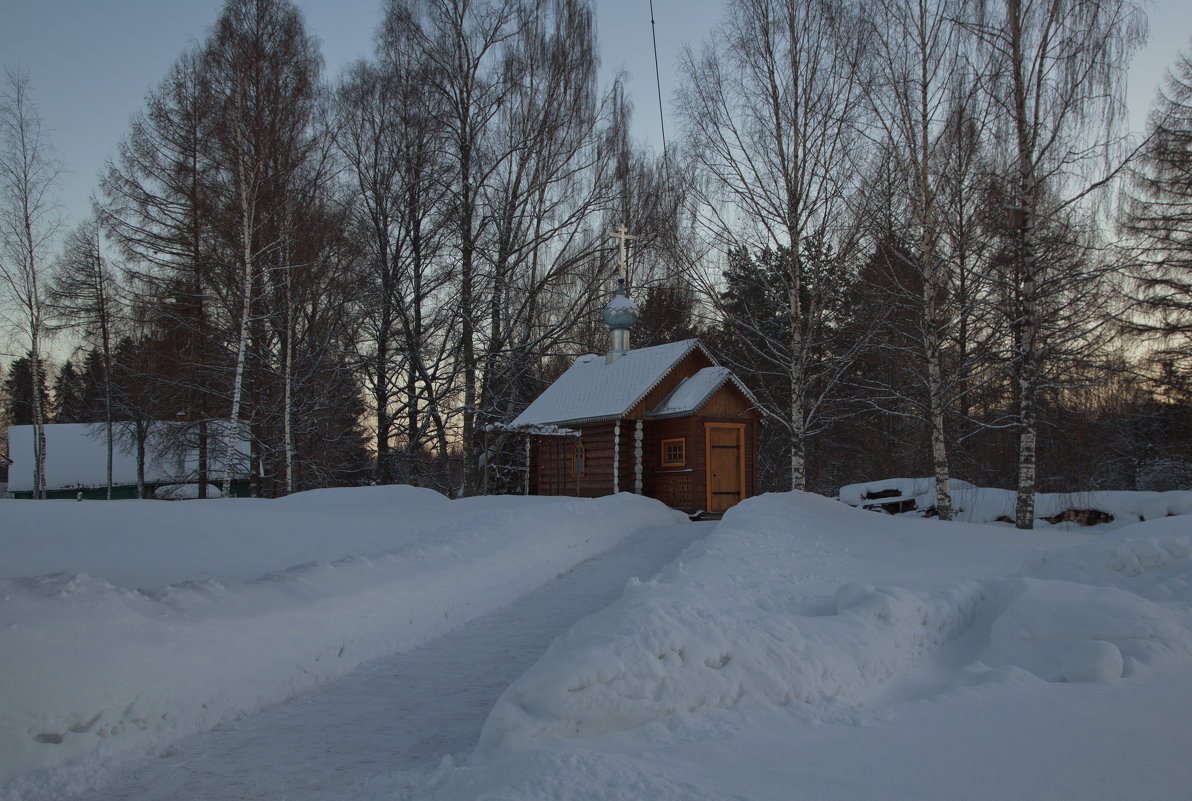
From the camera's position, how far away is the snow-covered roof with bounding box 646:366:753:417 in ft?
57.7

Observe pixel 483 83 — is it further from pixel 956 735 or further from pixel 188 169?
pixel 956 735

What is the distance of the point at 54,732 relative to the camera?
13.6 feet

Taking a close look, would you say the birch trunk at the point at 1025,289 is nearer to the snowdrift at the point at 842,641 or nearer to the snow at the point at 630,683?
the snowdrift at the point at 842,641

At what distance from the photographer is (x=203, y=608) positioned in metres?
5.78

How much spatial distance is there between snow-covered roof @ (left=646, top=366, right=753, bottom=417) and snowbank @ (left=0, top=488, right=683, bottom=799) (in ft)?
18.1

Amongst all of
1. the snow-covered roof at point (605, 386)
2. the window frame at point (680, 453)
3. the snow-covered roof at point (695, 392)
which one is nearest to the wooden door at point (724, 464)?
the window frame at point (680, 453)

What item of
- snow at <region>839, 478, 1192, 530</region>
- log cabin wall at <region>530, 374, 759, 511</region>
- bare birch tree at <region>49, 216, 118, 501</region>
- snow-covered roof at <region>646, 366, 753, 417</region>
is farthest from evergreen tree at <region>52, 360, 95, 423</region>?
snow at <region>839, 478, 1192, 530</region>

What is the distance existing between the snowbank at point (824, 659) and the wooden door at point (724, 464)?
32.8ft

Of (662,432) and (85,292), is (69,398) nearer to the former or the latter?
(85,292)

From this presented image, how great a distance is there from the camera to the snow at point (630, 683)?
3697mm

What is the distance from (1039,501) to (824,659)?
14222 millimetres

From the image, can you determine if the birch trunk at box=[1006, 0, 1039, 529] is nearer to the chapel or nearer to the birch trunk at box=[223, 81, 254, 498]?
the chapel

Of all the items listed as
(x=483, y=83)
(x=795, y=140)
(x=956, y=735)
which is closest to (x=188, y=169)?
(x=483, y=83)

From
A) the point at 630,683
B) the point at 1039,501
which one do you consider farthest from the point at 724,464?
the point at 630,683
